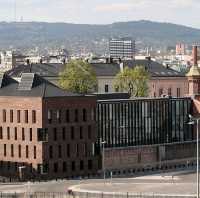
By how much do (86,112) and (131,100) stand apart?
12.2m

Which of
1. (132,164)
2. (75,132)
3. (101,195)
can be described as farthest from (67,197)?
(132,164)

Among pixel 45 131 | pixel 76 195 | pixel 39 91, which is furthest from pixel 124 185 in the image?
pixel 39 91

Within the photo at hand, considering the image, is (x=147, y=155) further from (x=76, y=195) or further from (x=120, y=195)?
(x=120, y=195)

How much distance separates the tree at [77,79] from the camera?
177000 millimetres

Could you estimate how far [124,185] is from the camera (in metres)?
121

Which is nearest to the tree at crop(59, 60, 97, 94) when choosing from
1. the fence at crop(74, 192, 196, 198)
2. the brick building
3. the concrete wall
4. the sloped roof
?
the concrete wall

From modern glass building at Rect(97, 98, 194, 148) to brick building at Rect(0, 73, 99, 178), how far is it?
5321mm

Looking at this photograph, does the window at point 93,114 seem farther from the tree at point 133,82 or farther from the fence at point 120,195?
the tree at point 133,82

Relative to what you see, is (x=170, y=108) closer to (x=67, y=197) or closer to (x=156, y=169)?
(x=156, y=169)

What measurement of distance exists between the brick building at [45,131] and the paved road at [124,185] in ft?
21.6

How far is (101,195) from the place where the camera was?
360 ft

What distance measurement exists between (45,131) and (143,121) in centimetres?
2101

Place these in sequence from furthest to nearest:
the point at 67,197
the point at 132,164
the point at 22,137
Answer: the point at 132,164 → the point at 22,137 → the point at 67,197

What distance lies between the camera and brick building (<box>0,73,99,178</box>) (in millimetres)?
133663
